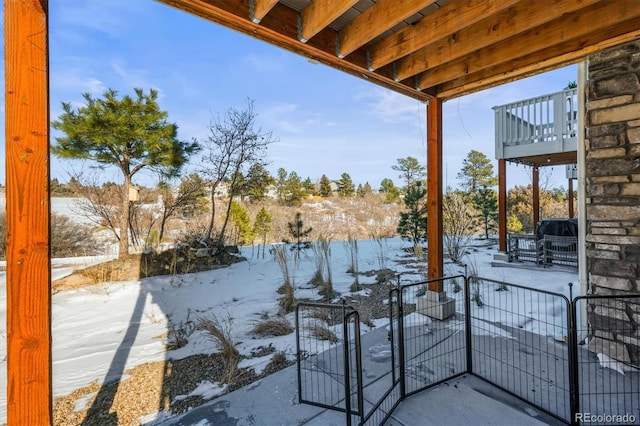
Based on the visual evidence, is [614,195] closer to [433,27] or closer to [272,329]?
[433,27]

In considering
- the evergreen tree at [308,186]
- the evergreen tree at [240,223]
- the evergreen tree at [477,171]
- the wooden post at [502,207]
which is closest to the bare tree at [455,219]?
the wooden post at [502,207]

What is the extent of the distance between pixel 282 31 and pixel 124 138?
4565mm

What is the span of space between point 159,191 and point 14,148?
5844mm

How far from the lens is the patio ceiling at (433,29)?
5.99ft

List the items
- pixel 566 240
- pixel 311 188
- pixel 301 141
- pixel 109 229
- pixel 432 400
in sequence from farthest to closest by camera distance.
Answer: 1. pixel 311 188
2. pixel 301 141
3. pixel 109 229
4. pixel 566 240
5. pixel 432 400

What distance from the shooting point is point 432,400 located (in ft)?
6.23

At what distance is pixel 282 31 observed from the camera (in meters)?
2.04

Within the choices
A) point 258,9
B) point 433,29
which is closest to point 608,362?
point 433,29

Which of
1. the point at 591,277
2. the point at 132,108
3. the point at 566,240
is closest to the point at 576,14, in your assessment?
the point at 591,277

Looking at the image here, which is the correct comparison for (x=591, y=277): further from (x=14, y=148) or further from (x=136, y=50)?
(x=136, y=50)

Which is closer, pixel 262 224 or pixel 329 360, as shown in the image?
pixel 329 360

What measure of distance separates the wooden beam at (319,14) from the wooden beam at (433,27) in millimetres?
730

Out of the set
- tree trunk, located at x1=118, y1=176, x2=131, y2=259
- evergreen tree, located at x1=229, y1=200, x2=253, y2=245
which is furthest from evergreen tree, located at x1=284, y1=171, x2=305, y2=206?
tree trunk, located at x1=118, y1=176, x2=131, y2=259

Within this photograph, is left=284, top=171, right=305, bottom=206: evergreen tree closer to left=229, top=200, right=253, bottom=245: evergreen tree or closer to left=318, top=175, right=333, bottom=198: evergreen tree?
left=318, top=175, right=333, bottom=198: evergreen tree
